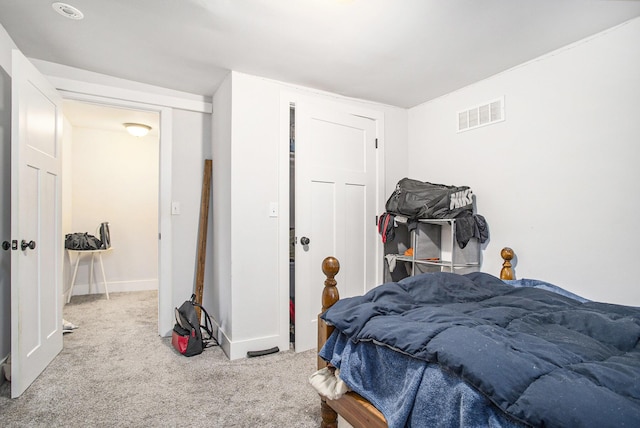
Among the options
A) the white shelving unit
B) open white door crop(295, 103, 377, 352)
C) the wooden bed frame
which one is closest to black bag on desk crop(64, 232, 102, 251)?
open white door crop(295, 103, 377, 352)

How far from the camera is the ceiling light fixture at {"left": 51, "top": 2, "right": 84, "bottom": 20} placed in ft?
6.29

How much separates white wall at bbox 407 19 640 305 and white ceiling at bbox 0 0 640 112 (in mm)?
181

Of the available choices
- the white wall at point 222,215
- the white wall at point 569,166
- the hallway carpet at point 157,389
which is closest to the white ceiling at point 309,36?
the white wall at point 569,166

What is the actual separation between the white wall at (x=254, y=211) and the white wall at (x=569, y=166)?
164 centimetres

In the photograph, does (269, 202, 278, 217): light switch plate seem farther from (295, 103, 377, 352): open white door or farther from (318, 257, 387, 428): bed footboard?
(318, 257, 387, 428): bed footboard

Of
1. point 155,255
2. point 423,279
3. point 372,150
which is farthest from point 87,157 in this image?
point 423,279

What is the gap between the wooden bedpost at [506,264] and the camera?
252cm

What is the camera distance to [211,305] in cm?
328

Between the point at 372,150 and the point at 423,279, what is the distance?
1843 millimetres

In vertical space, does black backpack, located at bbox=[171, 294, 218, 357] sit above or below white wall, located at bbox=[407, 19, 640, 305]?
below

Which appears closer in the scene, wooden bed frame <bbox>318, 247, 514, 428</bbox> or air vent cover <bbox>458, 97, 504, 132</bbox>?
wooden bed frame <bbox>318, 247, 514, 428</bbox>

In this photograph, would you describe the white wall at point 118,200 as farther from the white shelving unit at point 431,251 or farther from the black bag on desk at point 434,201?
the black bag on desk at point 434,201

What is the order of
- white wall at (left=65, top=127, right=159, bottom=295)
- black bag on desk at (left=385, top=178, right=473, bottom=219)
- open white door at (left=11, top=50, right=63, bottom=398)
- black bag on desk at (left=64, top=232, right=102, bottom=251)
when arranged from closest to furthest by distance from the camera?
1. open white door at (left=11, top=50, right=63, bottom=398)
2. black bag on desk at (left=385, top=178, right=473, bottom=219)
3. black bag on desk at (left=64, top=232, right=102, bottom=251)
4. white wall at (left=65, top=127, right=159, bottom=295)

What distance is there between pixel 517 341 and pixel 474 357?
249 mm
